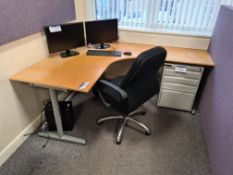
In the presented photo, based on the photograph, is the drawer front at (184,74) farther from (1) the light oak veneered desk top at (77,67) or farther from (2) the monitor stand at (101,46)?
(2) the monitor stand at (101,46)

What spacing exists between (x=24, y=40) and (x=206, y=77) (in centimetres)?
205

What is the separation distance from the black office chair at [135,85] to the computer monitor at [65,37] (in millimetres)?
672

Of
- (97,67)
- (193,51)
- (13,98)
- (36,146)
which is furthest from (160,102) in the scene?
(13,98)

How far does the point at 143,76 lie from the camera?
5.00 feet

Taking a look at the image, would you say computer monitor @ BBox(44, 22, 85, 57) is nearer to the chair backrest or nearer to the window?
the window

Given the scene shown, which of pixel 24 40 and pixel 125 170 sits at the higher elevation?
pixel 24 40

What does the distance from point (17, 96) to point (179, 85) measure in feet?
5.88

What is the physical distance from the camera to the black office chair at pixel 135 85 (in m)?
1.37

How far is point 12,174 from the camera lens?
1503 mm

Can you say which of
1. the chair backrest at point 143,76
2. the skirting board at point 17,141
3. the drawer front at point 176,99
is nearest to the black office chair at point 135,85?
the chair backrest at point 143,76

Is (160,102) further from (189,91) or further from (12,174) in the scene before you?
(12,174)

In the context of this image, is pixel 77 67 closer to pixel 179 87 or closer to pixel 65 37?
pixel 65 37

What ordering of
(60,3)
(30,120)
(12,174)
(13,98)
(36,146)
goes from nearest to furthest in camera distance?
(12,174) → (13,98) → (36,146) → (30,120) → (60,3)

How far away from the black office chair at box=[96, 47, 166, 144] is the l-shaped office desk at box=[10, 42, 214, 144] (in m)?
0.21
